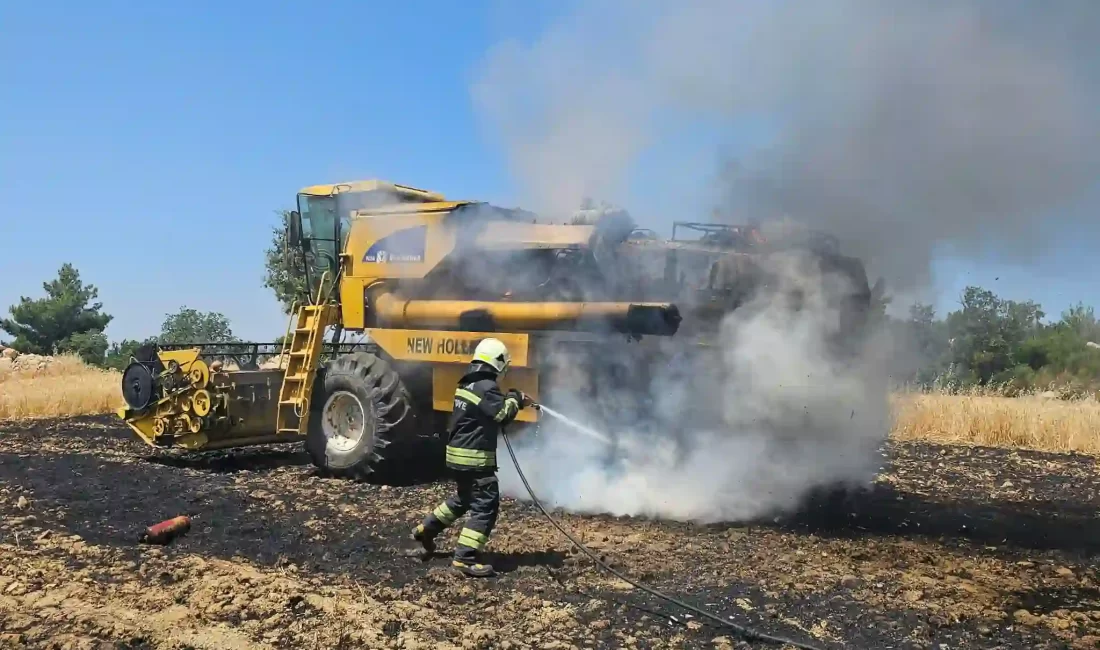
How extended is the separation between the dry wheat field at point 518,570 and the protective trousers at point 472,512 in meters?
0.21

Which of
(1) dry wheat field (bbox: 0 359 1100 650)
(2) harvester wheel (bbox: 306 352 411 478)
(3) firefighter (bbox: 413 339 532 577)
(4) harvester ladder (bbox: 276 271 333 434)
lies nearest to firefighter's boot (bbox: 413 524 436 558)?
(3) firefighter (bbox: 413 339 532 577)

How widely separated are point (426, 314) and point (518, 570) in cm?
356

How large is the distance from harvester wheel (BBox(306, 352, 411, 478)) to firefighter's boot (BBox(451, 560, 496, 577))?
125 inches

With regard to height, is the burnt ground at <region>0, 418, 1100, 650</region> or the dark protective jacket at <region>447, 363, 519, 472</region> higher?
the dark protective jacket at <region>447, 363, 519, 472</region>

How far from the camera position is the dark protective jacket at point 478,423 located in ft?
19.4

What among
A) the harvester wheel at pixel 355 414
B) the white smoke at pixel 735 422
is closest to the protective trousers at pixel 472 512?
the white smoke at pixel 735 422

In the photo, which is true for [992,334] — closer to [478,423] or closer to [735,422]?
[735,422]

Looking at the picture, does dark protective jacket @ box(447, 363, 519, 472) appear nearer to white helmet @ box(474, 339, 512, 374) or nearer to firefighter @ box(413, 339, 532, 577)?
firefighter @ box(413, 339, 532, 577)

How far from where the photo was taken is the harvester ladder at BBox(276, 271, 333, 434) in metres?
9.45

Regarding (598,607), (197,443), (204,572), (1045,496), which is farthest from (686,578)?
(197,443)

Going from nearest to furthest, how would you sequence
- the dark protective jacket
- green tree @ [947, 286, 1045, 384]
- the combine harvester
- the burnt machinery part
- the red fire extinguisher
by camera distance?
the dark protective jacket
the red fire extinguisher
the combine harvester
the burnt machinery part
green tree @ [947, 286, 1045, 384]

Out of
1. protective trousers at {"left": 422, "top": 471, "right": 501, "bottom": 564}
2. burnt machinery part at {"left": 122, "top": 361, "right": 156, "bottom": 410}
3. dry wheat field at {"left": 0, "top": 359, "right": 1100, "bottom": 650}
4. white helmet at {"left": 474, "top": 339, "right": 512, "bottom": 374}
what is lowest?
dry wheat field at {"left": 0, "top": 359, "right": 1100, "bottom": 650}

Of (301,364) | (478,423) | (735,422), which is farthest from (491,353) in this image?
(301,364)

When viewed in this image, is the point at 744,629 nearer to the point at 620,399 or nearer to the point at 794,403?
the point at 794,403
